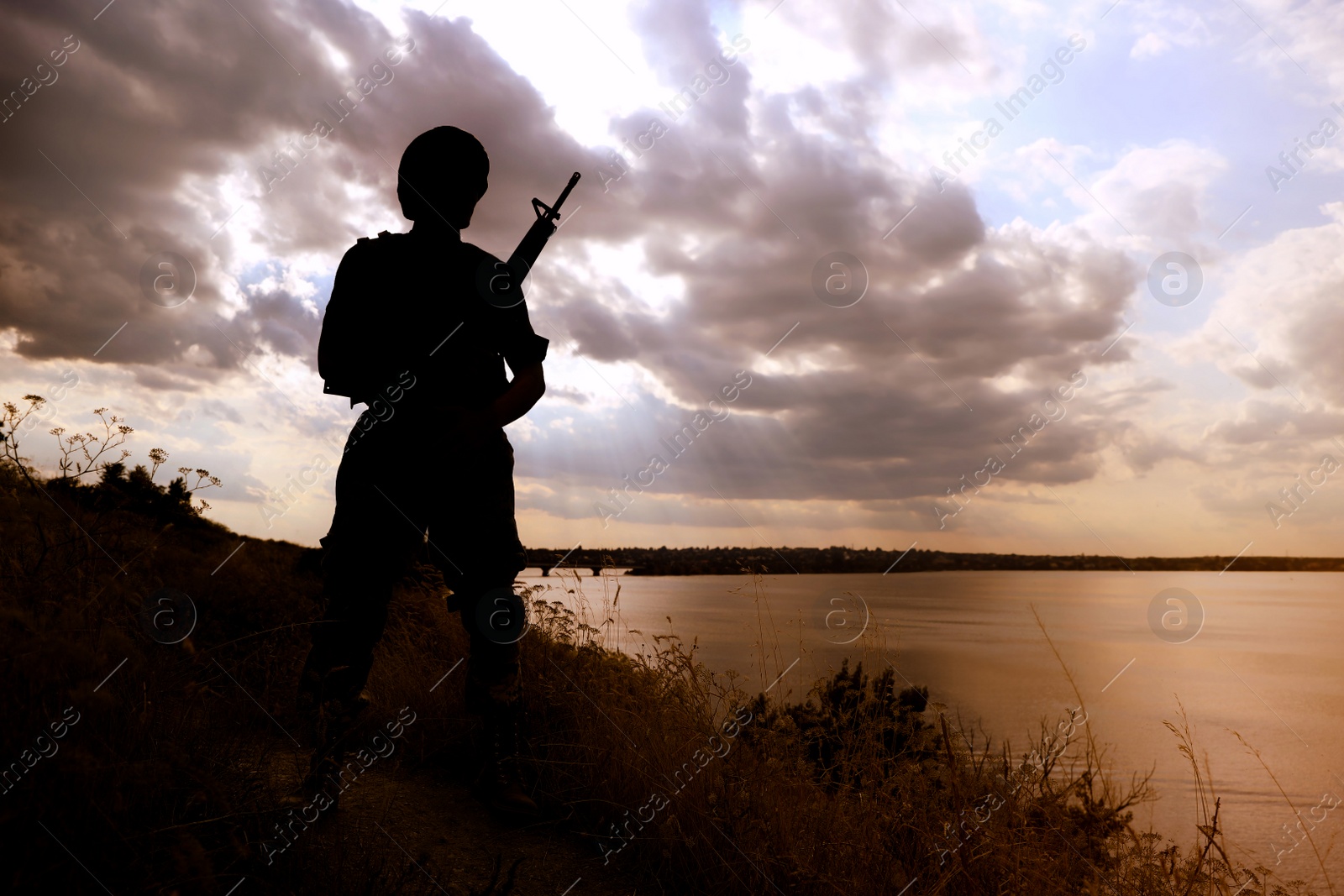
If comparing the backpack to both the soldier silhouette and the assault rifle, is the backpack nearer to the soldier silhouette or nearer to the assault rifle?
the soldier silhouette

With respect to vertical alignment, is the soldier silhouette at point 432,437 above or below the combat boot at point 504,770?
above

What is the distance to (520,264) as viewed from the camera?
295cm

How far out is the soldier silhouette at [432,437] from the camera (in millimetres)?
2559

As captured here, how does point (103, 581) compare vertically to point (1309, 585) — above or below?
below

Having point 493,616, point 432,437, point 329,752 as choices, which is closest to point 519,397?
point 432,437

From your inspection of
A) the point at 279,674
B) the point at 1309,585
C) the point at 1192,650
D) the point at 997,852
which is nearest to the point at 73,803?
the point at 997,852

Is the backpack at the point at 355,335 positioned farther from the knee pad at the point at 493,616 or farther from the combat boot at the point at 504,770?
the combat boot at the point at 504,770

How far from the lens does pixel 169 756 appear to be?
181 cm

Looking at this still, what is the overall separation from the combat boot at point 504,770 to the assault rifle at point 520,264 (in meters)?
1.65

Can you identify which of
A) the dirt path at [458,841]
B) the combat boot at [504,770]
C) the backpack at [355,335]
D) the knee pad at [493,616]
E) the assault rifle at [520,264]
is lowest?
the dirt path at [458,841]

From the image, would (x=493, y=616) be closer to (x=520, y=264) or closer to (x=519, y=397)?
(x=519, y=397)

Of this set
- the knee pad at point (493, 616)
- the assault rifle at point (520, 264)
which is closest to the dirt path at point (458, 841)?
the knee pad at point (493, 616)

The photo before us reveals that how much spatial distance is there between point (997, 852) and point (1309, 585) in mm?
240897

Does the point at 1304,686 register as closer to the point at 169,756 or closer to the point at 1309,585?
the point at 169,756
